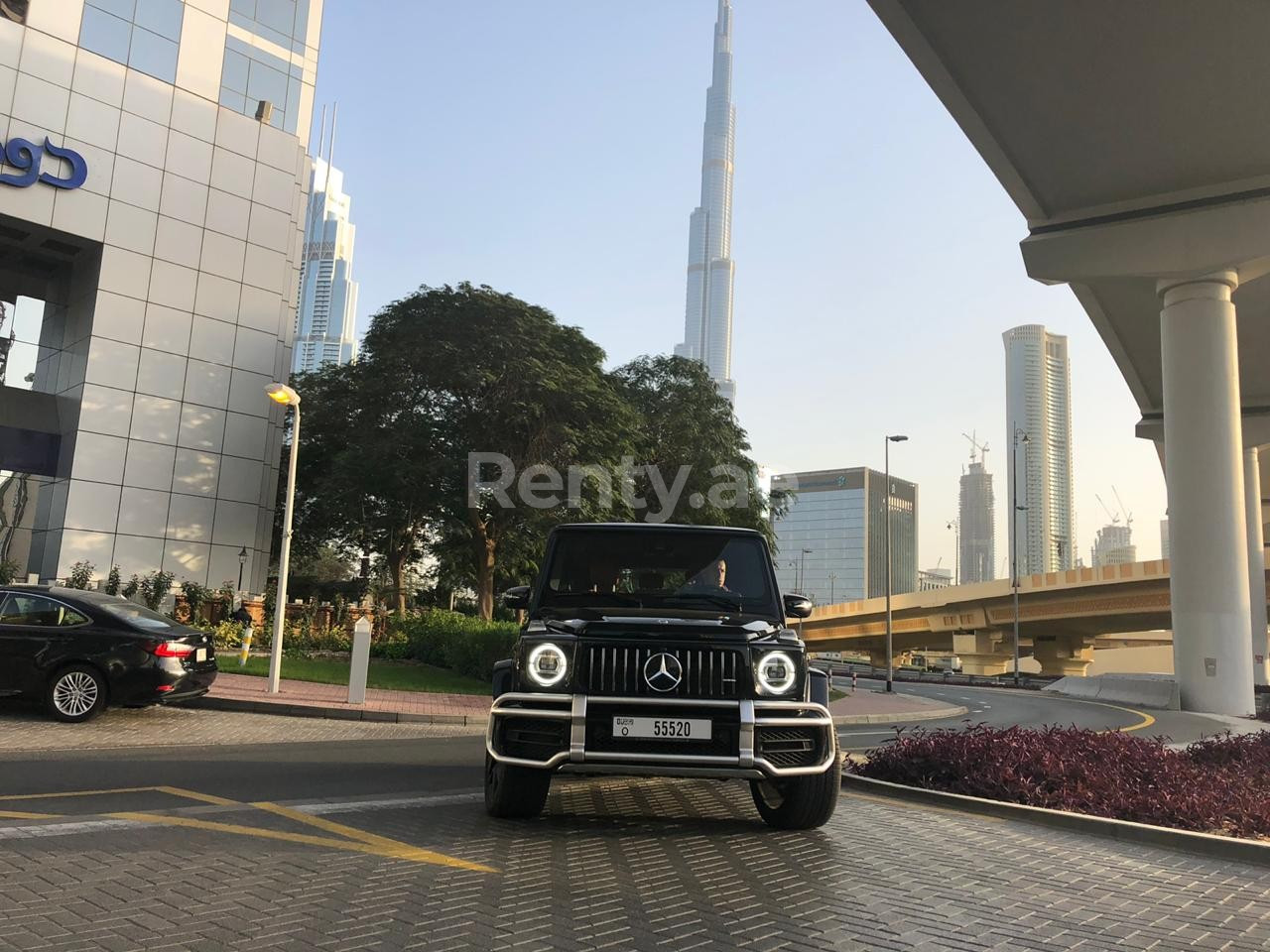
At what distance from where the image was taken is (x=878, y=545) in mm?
146875

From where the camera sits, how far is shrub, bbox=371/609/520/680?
20234 millimetres

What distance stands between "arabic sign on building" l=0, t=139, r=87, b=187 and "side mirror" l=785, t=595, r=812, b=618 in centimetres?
2890

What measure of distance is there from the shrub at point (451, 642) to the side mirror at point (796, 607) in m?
12.1

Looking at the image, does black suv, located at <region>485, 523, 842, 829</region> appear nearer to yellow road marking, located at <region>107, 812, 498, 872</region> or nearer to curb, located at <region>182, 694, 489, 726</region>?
yellow road marking, located at <region>107, 812, 498, 872</region>

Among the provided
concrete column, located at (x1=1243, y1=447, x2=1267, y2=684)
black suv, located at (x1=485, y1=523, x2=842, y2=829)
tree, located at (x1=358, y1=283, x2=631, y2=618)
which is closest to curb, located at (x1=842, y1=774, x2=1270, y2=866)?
black suv, located at (x1=485, y1=523, x2=842, y2=829)

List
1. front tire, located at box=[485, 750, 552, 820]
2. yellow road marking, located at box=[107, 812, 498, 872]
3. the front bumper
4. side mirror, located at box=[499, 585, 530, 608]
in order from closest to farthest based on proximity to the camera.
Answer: yellow road marking, located at box=[107, 812, 498, 872]
the front bumper
front tire, located at box=[485, 750, 552, 820]
side mirror, located at box=[499, 585, 530, 608]

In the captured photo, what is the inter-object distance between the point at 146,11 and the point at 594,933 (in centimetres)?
3478

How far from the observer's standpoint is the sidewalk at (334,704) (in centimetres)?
1367

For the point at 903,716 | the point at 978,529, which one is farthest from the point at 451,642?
the point at 978,529

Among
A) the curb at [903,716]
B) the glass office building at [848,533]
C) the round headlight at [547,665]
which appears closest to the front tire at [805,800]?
the round headlight at [547,665]

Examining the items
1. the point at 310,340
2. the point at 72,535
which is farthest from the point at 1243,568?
the point at 310,340

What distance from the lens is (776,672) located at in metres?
5.57

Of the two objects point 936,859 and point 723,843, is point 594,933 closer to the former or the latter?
point 723,843

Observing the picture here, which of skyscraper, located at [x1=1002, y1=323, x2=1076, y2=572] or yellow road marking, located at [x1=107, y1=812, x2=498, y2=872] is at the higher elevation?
skyscraper, located at [x1=1002, y1=323, x2=1076, y2=572]
